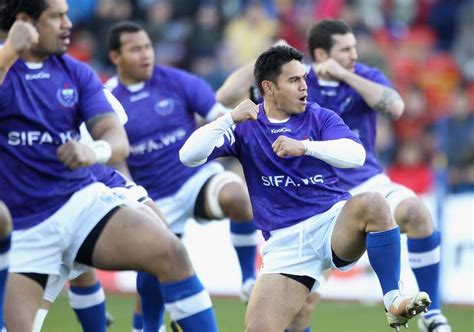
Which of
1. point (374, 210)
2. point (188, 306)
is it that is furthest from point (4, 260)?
point (374, 210)

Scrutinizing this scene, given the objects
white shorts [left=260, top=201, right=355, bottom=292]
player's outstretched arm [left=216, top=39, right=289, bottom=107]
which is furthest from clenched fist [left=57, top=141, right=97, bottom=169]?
player's outstretched arm [left=216, top=39, right=289, bottom=107]

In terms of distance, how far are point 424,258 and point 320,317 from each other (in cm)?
314

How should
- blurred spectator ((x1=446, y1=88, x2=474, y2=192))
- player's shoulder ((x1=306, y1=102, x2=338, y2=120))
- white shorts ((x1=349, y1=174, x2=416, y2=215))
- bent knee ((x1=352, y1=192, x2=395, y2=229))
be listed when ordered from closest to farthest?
bent knee ((x1=352, y1=192, x2=395, y2=229)), player's shoulder ((x1=306, y1=102, x2=338, y2=120)), white shorts ((x1=349, y1=174, x2=416, y2=215)), blurred spectator ((x1=446, y1=88, x2=474, y2=192))

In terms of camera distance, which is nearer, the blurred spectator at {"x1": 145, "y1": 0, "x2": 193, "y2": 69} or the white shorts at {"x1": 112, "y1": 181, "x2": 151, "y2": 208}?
the white shorts at {"x1": 112, "y1": 181, "x2": 151, "y2": 208}

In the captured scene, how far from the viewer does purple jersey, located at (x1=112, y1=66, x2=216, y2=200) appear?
30.9 ft

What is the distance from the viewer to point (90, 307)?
8086 millimetres

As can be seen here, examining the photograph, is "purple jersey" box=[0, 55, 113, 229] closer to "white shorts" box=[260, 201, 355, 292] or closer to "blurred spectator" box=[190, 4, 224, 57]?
"white shorts" box=[260, 201, 355, 292]

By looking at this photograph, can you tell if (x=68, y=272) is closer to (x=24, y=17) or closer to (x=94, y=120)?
(x=94, y=120)

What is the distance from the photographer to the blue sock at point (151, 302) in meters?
8.34

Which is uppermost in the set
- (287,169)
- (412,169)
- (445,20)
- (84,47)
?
(287,169)

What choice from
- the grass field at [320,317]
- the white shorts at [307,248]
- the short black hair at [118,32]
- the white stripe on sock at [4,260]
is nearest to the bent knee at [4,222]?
the white stripe on sock at [4,260]

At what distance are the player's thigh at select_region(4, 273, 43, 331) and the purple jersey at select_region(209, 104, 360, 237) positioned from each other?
148cm

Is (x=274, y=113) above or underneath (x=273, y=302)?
above

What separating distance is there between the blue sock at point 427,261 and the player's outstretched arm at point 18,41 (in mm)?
3702
